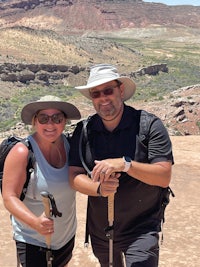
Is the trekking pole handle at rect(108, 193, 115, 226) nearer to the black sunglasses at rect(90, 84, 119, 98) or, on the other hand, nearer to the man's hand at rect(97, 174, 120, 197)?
the man's hand at rect(97, 174, 120, 197)

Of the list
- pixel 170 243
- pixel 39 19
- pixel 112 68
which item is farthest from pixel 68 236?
pixel 39 19

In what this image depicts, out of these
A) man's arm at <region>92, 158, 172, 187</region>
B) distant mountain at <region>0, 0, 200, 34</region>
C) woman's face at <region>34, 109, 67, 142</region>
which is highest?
distant mountain at <region>0, 0, 200, 34</region>

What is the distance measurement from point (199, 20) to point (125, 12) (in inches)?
753

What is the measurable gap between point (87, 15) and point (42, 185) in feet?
357

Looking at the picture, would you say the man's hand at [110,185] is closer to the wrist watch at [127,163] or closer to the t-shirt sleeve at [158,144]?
the wrist watch at [127,163]

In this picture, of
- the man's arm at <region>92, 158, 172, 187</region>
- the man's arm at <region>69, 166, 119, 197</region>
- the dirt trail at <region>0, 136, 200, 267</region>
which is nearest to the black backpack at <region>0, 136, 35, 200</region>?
the man's arm at <region>69, 166, 119, 197</region>

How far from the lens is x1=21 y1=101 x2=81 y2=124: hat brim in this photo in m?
2.79

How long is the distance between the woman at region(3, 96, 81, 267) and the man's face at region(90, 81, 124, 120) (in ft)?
0.60

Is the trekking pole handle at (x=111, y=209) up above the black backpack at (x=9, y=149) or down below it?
below

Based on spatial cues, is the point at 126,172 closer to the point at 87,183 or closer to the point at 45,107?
the point at 87,183

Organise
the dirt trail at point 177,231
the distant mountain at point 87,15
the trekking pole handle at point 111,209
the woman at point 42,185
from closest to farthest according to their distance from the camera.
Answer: the woman at point 42,185 < the trekking pole handle at point 111,209 < the dirt trail at point 177,231 < the distant mountain at point 87,15

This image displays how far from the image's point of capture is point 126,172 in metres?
2.73

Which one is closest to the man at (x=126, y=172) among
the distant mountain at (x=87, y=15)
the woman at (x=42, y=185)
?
the woman at (x=42, y=185)

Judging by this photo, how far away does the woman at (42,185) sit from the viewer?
2660mm
